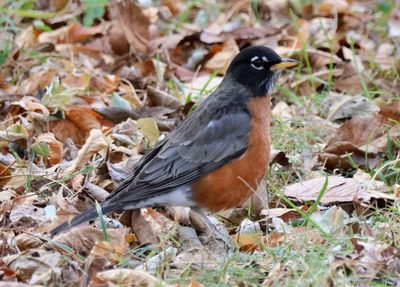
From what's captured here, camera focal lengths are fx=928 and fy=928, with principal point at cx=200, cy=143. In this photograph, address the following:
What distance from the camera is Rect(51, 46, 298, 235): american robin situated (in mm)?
5102

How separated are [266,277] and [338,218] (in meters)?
0.90

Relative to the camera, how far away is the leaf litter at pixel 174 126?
4328 millimetres

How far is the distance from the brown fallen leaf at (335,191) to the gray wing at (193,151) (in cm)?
45

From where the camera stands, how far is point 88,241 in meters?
4.62

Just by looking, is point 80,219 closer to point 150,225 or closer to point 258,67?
point 150,225

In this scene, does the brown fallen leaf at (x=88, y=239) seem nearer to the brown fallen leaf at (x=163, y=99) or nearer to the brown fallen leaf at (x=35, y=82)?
the brown fallen leaf at (x=163, y=99)

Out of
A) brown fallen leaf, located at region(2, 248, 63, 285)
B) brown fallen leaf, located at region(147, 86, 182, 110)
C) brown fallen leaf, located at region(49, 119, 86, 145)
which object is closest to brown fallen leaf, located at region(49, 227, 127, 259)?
brown fallen leaf, located at region(2, 248, 63, 285)

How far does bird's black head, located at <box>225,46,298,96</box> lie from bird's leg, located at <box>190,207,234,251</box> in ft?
2.91

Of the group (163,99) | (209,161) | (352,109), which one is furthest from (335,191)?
(163,99)

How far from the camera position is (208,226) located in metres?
5.18

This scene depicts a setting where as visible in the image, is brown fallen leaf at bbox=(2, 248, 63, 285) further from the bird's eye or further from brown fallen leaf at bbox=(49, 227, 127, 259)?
the bird's eye

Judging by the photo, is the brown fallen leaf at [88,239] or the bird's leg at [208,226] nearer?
the brown fallen leaf at [88,239]

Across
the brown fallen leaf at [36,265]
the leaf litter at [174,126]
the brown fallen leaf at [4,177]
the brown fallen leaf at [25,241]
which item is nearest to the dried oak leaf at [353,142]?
the leaf litter at [174,126]

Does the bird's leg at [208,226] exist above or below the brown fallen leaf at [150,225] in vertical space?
below
